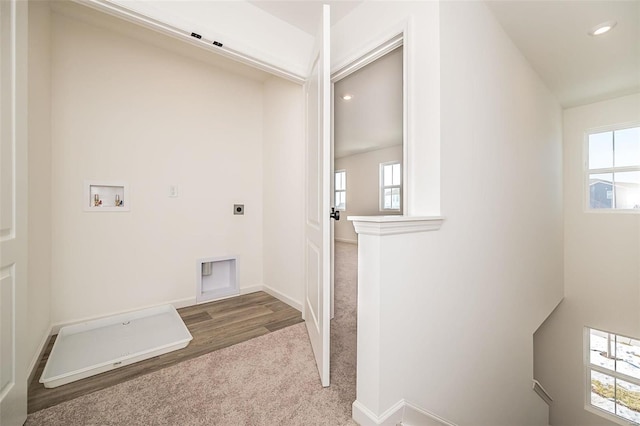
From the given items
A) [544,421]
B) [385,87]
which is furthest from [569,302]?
[385,87]

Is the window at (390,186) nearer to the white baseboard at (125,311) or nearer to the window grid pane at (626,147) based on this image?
the window grid pane at (626,147)

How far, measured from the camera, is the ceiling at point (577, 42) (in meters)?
1.91

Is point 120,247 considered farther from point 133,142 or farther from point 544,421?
point 544,421

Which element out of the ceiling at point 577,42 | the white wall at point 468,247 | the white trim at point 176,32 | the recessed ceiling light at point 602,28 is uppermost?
the ceiling at point 577,42

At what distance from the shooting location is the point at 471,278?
1.75m

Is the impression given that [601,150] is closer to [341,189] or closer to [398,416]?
[398,416]

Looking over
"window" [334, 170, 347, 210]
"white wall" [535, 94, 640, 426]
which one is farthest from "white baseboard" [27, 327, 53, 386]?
"window" [334, 170, 347, 210]

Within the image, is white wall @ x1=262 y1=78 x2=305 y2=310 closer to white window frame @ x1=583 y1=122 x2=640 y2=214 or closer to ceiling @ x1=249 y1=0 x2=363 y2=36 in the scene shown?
ceiling @ x1=249 y1=0 x2=363 y2=36

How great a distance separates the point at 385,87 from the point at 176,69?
2345mm

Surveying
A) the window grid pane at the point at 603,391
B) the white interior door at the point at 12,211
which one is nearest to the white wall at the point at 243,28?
the white interior door at the point at 12,211

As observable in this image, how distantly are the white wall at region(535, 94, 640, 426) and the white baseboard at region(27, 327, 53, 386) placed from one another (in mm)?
5755

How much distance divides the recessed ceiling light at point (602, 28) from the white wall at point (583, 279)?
2015mm

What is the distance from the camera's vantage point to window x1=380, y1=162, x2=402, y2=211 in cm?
685

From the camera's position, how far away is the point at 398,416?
124 cm
